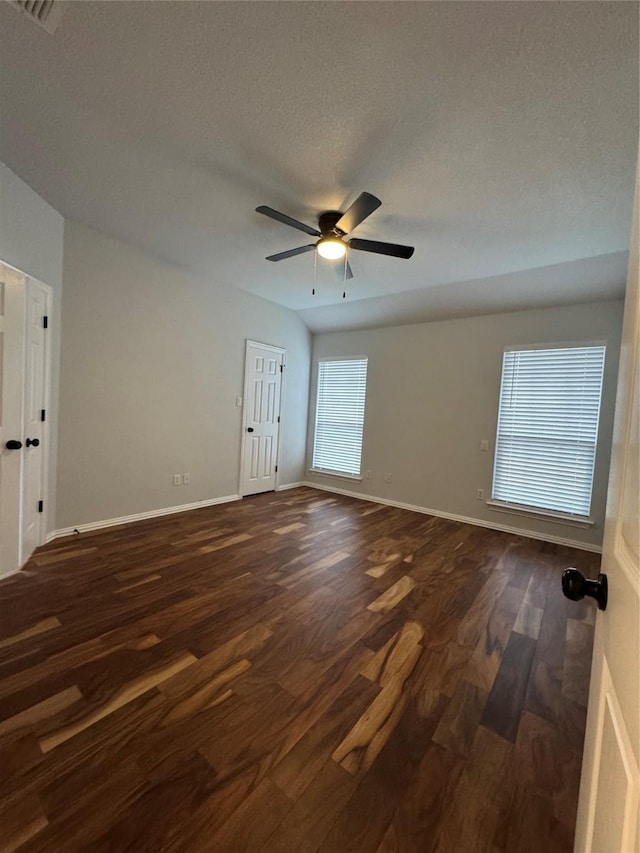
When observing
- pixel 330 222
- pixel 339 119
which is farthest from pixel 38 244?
pixel 339 119

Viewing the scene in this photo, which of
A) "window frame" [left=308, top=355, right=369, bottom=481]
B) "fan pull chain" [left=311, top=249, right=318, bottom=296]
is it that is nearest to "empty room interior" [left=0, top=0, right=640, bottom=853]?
"fan pull chain" [left=311, top=249, right=318, bottom=296]

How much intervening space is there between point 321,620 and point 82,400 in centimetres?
289

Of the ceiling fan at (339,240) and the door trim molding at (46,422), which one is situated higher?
the ceiling fan at (339,240)

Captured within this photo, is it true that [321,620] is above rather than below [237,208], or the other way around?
below

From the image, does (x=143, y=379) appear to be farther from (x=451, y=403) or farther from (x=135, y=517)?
(x=451, y=403)

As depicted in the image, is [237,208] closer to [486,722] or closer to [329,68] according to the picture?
[329,68]

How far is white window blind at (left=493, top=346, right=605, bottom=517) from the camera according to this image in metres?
3.54

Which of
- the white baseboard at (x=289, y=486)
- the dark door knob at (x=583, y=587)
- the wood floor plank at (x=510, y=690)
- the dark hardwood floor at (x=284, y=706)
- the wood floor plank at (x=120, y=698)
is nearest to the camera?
the dark door knob at (x=583, y=587)

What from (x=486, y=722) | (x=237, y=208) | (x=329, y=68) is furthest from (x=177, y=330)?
(x=486, y=722)

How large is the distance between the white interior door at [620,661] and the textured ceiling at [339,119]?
127 cm

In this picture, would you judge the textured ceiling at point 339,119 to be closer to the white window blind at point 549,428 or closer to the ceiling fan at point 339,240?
the ceiling fan at point 339,240

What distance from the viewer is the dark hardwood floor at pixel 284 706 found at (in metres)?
1.07

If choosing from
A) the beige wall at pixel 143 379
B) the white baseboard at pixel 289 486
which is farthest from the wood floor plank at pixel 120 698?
the white baseboard at pixel 289 486

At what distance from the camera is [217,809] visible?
3.59 ft
